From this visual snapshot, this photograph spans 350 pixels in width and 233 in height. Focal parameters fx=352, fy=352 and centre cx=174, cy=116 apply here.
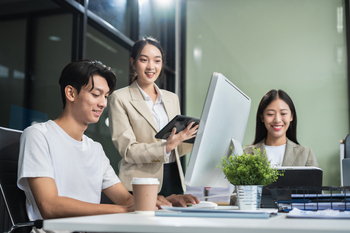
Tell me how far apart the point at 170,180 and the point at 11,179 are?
0.94 m

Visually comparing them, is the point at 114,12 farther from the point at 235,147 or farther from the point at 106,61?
the point at 235,147

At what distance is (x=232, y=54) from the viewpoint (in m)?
4.59

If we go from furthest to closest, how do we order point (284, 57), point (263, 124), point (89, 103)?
point (284, 57)
point (263, 124)
point (89, 103)

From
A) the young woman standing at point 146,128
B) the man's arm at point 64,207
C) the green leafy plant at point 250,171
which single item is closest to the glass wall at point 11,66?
the young woman standing at point 146,128

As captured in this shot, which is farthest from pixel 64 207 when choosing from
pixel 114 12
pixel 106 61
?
pixel 114 12

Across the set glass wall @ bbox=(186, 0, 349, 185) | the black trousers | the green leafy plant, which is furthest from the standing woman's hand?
glass wall @ bbox=(186, 0, 349, 185)

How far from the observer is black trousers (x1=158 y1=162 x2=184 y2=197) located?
1836 mm

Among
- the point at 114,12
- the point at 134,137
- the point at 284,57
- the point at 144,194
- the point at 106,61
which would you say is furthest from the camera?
the point at 284,57

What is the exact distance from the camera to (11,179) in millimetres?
1063

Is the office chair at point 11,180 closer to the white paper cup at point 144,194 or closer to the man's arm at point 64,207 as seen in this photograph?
the man's arm at point 64,207

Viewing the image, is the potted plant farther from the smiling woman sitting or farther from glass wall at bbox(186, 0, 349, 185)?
glass wall at bbox(186, 0, 349, 185)

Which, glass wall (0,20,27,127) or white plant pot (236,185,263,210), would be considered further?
glass wall (0,20,27,127)

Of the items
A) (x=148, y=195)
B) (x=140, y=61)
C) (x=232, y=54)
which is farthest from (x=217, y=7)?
(x=148, y=195)

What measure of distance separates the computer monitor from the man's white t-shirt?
43 cm
